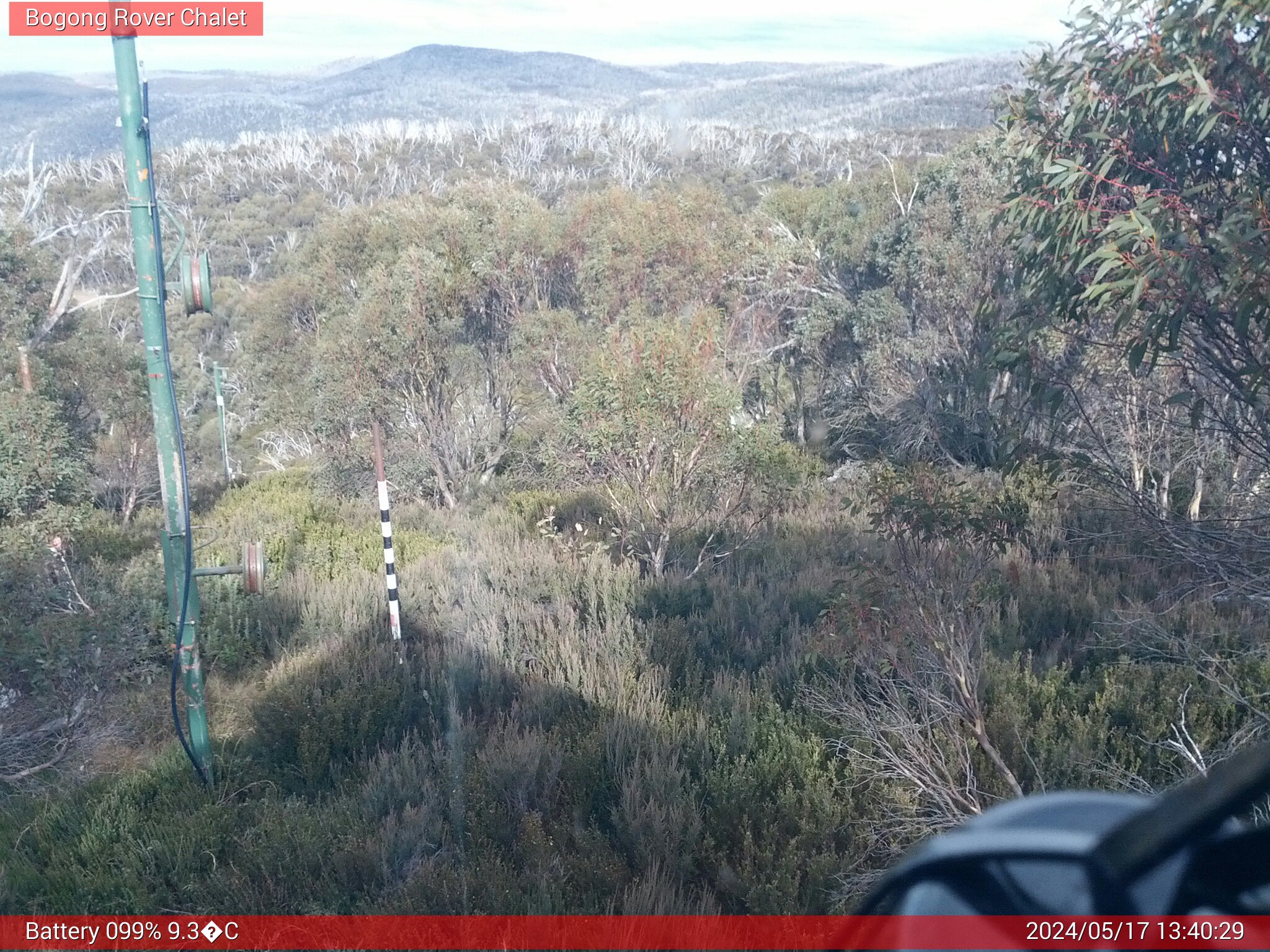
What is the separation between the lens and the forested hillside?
4.50m

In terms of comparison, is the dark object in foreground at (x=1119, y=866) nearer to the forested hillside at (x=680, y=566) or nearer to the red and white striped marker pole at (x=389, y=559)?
the forested hillside at (x=680, y=566)

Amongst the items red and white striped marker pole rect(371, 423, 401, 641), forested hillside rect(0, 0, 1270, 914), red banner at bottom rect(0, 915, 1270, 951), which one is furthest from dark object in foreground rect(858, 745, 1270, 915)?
red and white striped marker pole rect(371, 423, 401, 641)

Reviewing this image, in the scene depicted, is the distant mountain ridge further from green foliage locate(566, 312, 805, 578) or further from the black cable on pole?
the black cable on pole

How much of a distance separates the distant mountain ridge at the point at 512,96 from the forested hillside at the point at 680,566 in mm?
19864

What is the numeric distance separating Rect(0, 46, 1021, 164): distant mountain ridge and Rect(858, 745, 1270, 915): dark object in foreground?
3141 centimetres

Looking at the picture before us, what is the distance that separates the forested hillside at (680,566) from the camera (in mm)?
4500

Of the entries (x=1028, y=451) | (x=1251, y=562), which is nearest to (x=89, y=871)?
(x=1028, y=451)

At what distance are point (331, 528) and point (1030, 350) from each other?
8907 mm

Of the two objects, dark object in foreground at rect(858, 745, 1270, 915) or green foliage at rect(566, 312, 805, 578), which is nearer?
dark object in foreground at rect(858, 745, 1270, 915)

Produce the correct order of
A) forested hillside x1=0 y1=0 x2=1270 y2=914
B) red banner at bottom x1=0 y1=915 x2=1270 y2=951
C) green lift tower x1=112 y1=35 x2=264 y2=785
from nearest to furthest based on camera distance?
red banner at bottom x1=0 y1=915 x2=1270 y2=951 → forested hillside x1=0 y1=0 x2=1270 y2=914 → green lift tower x1=112 y1=35 x2=264 y2=785

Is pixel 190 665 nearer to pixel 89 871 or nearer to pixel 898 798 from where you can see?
pixel 89 871

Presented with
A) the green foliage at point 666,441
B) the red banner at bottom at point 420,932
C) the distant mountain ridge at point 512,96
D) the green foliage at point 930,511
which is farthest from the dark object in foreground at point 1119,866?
the distant mountain ridge at point 512,96

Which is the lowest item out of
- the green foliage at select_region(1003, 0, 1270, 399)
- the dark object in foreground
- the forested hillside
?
the forested hillside

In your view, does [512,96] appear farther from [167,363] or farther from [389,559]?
[167,363]
